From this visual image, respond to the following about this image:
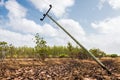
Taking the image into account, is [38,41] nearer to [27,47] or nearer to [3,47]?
[3,47]

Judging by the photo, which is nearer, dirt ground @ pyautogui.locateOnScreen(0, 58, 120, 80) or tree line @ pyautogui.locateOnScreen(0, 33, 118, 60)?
dirt ground @ pyautogui.locateOnScreen(0, 58, 120, 80)

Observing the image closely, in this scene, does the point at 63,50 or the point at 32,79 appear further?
the point at 63,50

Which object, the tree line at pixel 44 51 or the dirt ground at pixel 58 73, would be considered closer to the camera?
the dirt ground at pixel 58 73

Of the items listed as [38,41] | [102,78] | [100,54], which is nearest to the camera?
[102,78]

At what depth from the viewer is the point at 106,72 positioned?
11.4 m

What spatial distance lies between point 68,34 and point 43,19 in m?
1.67

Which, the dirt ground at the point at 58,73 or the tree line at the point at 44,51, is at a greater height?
the tree line at the point at 44,51

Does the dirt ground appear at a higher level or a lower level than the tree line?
lower

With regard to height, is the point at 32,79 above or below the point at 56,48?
below

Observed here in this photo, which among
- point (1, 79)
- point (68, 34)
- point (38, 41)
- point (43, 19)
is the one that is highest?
point (38, 41)

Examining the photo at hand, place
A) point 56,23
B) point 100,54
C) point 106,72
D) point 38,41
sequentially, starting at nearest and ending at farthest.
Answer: point 106,72 < point 56,23 < point 38,41 < point 100,54

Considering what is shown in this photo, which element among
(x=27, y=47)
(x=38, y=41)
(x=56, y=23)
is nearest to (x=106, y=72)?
(x=56, y=23)

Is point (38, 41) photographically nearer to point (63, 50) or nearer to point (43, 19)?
point (43, 19)

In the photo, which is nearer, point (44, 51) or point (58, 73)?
point (58, 73)
